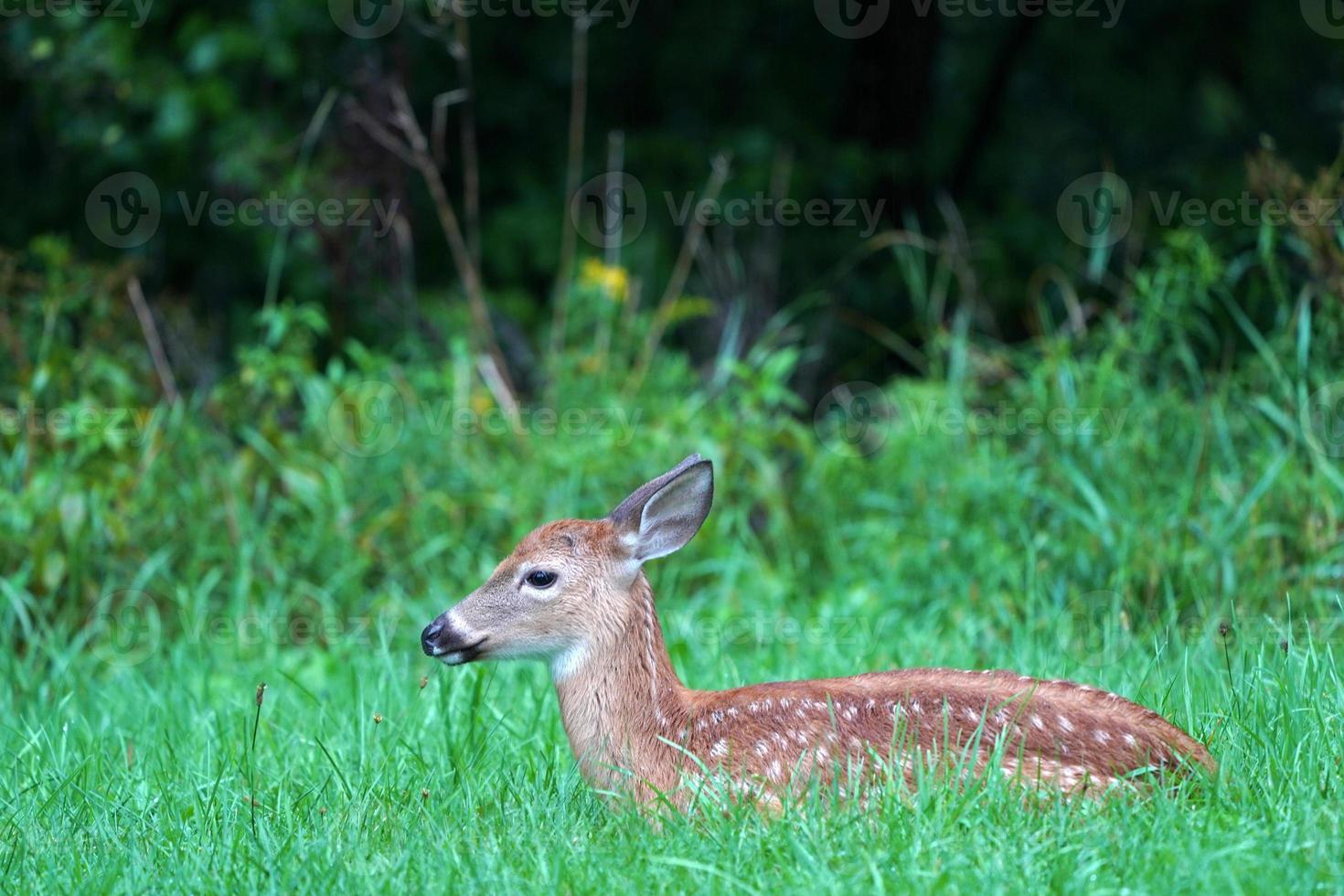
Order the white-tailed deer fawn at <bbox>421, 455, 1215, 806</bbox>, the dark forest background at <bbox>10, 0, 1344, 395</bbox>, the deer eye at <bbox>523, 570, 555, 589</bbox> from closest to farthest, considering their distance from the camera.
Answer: the white-tailed deer fawn at <bbox>421, 455, 1215, 806</bbox> < the deer eye at <bbox>523, 570, 555, 589</bbox> < the dark forest background at <bbox>10, 0, 1344, 395</bbox>

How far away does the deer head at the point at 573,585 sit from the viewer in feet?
12.8

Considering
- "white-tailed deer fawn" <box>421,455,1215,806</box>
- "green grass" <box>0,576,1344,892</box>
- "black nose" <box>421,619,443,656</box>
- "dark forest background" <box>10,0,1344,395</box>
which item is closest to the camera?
"green grass" <box>0,576,1344,892</box>

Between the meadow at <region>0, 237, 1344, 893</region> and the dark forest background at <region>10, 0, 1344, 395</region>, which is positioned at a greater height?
the dark forest background at <region>10, 0, 1344, 395</region>

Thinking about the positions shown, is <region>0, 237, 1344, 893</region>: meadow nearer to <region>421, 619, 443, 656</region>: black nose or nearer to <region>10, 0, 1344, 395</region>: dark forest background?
<region>421, 619, 443, 656</region>: black nose

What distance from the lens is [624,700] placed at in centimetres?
383

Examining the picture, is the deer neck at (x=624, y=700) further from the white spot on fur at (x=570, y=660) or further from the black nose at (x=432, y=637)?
the black nose at (x=432, y=637)

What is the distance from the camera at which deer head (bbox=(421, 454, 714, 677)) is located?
390cm

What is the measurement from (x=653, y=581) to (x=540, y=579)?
2611 mm

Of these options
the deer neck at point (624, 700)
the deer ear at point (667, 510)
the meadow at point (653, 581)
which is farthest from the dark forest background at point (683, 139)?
the deer neck at point (624, 700)

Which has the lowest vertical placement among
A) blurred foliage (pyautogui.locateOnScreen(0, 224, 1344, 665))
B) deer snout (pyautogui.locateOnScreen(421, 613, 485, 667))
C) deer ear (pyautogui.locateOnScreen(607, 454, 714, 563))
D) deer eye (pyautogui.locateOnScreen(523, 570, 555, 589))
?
blurred foliage (pyautogui.locateOnScreen(0, 224, 1344, 665))

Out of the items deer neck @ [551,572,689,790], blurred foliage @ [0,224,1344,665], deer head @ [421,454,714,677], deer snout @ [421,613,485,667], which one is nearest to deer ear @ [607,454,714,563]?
deer head @ [421,454,714,677]

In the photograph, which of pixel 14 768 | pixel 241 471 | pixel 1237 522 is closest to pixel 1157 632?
pixel 1237 522

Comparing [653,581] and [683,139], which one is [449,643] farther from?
[683,139]

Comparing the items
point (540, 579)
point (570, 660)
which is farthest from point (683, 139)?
point (570, 660)
